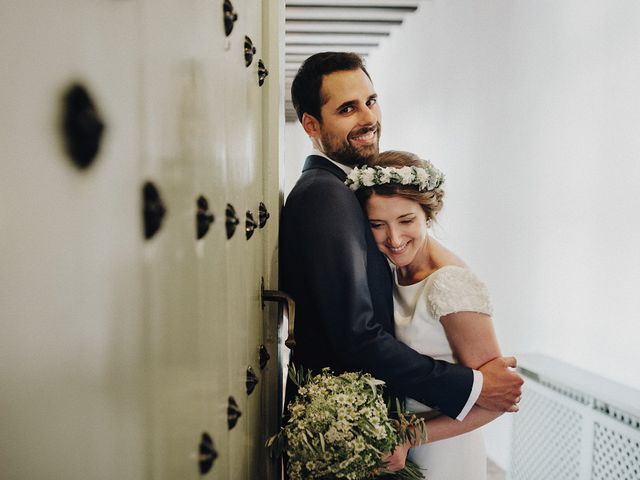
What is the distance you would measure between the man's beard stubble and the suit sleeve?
1.15ft

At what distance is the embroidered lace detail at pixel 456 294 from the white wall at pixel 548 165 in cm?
137

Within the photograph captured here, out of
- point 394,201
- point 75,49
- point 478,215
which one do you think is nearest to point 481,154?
point 478,215

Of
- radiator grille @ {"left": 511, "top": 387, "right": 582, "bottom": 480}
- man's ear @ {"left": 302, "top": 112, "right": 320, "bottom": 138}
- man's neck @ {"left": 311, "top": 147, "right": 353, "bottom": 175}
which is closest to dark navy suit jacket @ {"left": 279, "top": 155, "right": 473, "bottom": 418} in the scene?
man's neck @ {"left": 311, "top": 147, "right": 353, "bottom": 175}

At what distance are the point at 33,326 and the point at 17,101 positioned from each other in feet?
0.42

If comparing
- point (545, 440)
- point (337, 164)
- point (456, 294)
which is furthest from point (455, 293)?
point (545, 440)

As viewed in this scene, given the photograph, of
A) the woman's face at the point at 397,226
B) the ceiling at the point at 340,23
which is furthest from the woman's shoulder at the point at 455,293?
the ceiling at the point at 340,23

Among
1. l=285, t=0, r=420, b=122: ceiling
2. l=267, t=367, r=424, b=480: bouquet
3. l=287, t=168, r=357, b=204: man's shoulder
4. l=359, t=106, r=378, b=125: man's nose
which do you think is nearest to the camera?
l=267, t=367, r=424, b=480: bouquet

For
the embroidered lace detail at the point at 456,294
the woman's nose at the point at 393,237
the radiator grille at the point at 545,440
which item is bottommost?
the radiator grille at the point at 545,440

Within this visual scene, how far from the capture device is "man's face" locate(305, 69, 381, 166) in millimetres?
1546

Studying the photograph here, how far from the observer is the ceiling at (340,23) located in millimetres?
4656

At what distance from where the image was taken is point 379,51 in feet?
20.3

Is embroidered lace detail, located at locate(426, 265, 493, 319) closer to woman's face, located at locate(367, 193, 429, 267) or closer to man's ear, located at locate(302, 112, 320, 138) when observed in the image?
woman's face, located at locate(367, 193, 429, 267)

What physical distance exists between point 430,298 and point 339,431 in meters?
0.52

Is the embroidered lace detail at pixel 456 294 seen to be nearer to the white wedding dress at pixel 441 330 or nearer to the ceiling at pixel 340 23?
the white wedding dress at pixel 441 330
